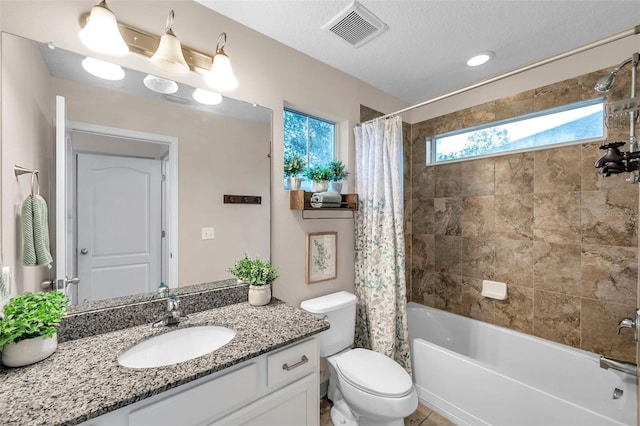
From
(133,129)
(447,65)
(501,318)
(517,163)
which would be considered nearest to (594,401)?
(501,318)

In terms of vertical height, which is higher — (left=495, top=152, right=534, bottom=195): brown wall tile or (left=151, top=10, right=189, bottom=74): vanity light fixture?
(left=151, top=10, right=189, bottom=74): vanity light fixture

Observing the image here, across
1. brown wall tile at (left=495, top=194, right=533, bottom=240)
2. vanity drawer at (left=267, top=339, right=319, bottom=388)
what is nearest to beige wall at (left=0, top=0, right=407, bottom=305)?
vanity drawer at (left=267, top=339, right=319, bottom=388)

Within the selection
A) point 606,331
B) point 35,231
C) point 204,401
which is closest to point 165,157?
point 35,231

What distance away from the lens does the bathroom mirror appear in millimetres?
1120

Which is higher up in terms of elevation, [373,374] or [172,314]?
[172,314]

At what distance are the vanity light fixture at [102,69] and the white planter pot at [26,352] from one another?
1.08 meters

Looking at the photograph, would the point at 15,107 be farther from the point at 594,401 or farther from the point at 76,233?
the point at 594,401

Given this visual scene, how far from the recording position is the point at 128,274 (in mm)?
1291

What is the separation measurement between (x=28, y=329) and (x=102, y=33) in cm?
117

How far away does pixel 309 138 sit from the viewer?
2.14m

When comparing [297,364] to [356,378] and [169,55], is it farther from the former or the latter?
[169,55]

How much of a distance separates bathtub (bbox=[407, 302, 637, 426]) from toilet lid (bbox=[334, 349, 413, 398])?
477mm

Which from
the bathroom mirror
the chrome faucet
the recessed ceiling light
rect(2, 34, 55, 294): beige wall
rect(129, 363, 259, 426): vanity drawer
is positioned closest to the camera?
rect(129, 363, 259, 426): vanity drawer

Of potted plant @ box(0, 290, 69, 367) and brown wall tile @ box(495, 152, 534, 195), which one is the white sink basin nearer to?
potted plant @ box(0, 290, 69, 367)
